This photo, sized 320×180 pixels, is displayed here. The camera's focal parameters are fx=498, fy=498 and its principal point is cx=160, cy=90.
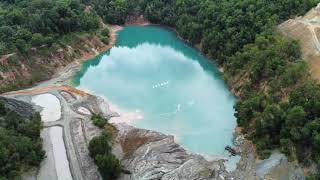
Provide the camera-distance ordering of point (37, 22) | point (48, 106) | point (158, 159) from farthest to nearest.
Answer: point (37, 22) < point (48, 106) < point (158, 159)

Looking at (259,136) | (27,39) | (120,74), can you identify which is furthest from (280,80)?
(27,39)

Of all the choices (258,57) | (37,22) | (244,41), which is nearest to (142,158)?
(258,57)

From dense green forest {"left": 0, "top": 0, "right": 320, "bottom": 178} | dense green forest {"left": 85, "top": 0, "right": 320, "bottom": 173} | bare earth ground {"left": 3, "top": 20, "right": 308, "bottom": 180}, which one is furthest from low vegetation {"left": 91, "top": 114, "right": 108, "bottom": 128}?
dense green forest {"left": 85, "top": 0, "right": 320, "bottom": 173}

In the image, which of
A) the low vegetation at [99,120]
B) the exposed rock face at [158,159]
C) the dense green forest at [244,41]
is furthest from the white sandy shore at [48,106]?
the dense green forest at [244,41]

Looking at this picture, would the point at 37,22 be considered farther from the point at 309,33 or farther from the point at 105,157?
A: the point at 309,33

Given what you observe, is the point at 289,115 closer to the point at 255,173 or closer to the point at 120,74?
the point at 255,173
